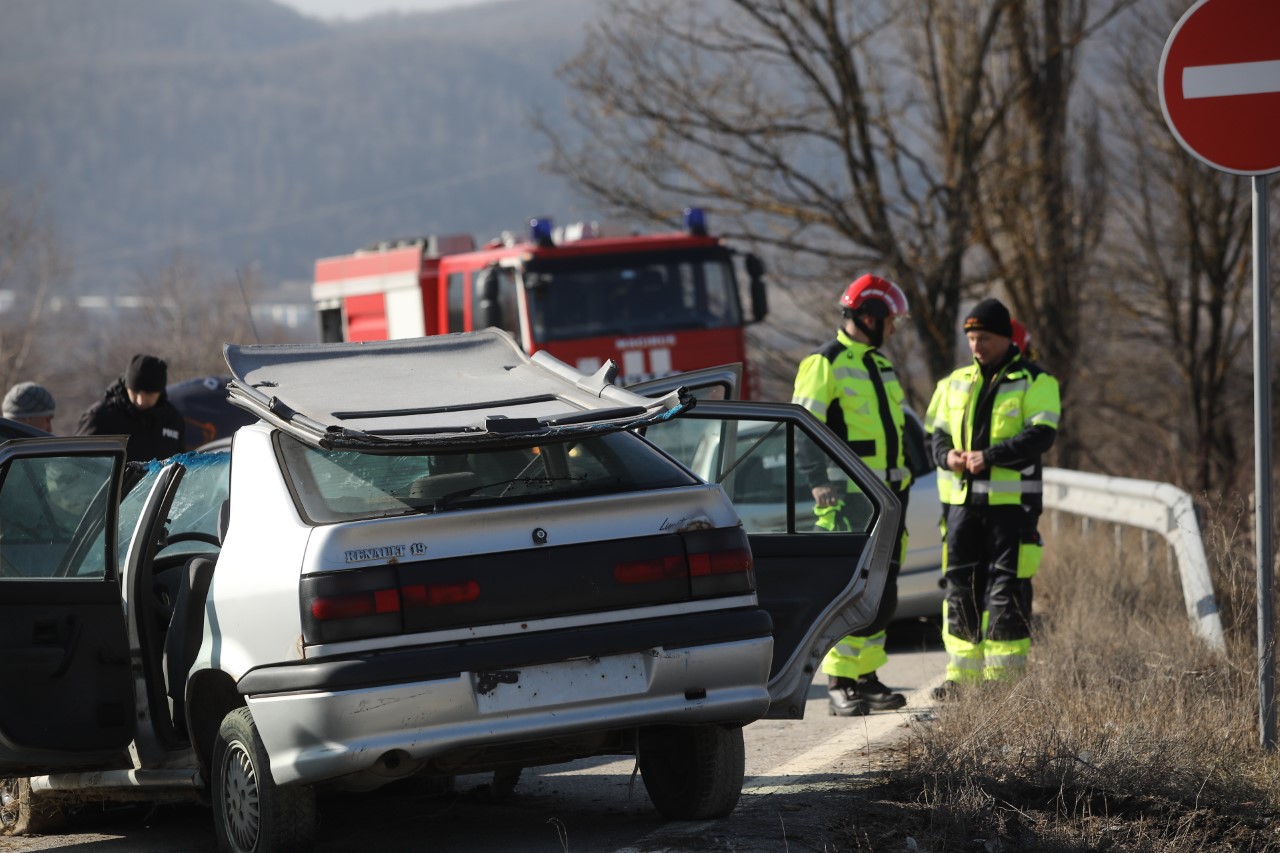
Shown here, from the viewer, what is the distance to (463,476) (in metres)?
4.97

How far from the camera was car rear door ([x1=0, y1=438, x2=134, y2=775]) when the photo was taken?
17.5ft

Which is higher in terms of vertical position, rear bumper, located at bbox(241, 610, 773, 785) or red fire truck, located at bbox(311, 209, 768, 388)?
red fire truck, located at bbox(311, 209, 768, 388)

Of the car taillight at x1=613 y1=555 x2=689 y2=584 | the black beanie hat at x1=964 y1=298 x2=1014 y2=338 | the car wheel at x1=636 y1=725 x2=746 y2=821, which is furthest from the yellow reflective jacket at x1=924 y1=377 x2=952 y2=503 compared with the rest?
the car taillight at x1=613 y1=555 x2=689 y2=584

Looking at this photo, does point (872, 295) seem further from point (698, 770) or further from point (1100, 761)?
point (698, 770)

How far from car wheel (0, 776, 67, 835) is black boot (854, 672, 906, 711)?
3.39 m

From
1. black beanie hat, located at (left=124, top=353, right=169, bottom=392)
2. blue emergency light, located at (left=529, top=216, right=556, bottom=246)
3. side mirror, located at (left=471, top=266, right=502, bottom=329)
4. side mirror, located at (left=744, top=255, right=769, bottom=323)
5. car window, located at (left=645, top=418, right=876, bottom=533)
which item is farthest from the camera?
side mirror, located at (left=744, top=255, right=769, bottom=323)

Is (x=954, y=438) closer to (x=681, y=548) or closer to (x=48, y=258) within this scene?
(x=681, y=548)

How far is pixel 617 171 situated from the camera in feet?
65.5

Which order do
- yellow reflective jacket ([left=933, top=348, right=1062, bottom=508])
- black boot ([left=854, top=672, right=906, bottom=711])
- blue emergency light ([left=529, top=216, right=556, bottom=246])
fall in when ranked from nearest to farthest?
1. black boot ([left=854, top=672, right=906, bottom=711])
2. yellow reflective jacket ([left=933, top=348, right=1062, bottom=508])
3. blue emergency light ([left=529, top=216, right=556, bottom=246])

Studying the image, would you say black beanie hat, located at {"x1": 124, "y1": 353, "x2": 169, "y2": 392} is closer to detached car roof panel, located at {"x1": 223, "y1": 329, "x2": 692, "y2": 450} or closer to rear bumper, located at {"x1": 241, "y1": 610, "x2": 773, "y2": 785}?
detached car roof panel, located at {"x1": 223, "y1": 329, "x2": 692, "y2": 450}

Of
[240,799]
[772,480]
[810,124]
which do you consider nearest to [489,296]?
[810,124]

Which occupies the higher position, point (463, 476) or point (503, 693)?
point (463, 476)

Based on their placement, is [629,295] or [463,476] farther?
[629,295]

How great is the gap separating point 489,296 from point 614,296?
1.22 metres
